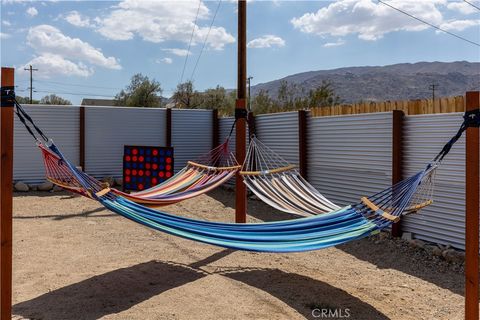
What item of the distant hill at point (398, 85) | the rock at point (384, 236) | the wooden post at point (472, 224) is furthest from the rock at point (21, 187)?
the distant hill at point (398, 85)

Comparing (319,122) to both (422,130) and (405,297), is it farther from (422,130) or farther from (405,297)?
(405,297)

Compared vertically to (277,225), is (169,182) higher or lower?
higher

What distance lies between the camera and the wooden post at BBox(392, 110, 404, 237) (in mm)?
5594

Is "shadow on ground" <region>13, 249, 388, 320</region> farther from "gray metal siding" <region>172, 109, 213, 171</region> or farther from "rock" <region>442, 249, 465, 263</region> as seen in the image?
"gray metal siding" <region>172, 109, 213, 171</region>

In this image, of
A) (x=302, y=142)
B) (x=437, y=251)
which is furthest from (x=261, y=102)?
(x=437, y=251)

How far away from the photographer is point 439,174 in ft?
16.7

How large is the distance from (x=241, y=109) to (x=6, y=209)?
Answer: 3.31m

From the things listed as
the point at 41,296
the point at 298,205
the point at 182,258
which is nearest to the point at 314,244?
the point at 298,205

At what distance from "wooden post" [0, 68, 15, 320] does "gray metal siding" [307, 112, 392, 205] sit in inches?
176

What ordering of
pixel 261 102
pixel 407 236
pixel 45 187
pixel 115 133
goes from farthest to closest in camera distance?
pixel 261 102 → pixel 115 133 → pixel 45 187 → pixel 407 236

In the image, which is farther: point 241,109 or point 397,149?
point 241,109

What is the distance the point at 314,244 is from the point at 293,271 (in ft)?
3.59

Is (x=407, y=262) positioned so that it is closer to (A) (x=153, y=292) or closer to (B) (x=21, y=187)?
(A) (x=153, y=292)

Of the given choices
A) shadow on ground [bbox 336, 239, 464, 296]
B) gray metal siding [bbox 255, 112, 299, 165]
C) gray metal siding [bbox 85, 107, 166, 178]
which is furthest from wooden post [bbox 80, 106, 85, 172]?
shadow on ground [bbox 336, 239, 464, 296]
